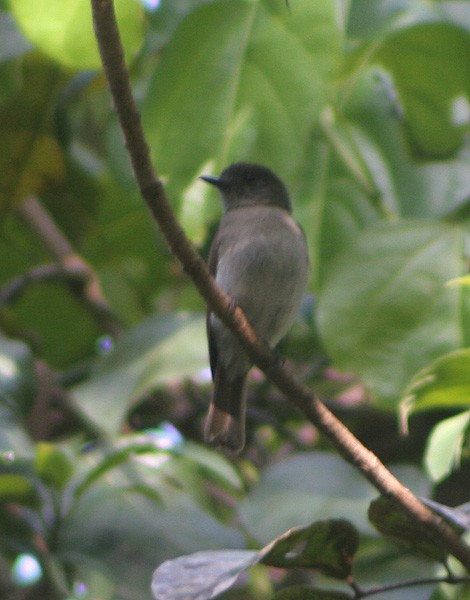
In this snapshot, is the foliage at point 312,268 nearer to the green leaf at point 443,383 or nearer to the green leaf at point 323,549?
the green leaf at point 443,383

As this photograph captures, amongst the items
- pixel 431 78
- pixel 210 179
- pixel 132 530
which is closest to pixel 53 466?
pixel 132 530

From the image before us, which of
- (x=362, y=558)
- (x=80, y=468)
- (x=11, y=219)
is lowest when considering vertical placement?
(x=362, y=558)

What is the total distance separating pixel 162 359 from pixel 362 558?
0.83 meters

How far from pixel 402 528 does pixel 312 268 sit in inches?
59.8

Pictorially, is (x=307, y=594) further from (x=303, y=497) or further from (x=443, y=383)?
(x=303, y=497)

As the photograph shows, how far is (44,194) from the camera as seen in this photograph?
415 cm

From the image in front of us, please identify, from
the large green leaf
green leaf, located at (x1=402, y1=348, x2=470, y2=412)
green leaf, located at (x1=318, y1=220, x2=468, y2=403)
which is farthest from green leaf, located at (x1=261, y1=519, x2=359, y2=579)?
the large green leaf

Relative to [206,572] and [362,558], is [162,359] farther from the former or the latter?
[206,572]

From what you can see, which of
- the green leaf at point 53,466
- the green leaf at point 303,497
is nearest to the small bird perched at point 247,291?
the green leaf at point 303,497

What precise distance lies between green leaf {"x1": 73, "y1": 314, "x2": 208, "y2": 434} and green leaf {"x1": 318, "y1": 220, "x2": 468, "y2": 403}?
51 cm

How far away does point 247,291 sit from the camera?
3.14 meters

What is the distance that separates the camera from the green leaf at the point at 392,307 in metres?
2.71

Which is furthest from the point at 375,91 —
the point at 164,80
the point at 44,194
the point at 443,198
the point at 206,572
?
the point at 206,572

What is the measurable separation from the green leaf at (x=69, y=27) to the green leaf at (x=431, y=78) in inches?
33.9
